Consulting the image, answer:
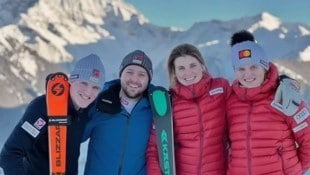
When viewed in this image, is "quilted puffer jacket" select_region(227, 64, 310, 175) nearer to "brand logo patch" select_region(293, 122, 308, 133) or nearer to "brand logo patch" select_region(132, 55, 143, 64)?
"brand logo patch" select_region(293, 122, 308, 133)

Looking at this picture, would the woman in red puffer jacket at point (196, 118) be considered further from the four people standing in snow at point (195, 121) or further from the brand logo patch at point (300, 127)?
the brand logo patch at point (300, 127)

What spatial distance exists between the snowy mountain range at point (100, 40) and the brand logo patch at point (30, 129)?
5436 cm

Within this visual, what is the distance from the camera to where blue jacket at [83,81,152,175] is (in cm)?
416

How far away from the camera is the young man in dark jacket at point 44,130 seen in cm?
369

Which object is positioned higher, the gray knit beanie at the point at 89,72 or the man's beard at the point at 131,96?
the gray knit beanie at the point at 89,72

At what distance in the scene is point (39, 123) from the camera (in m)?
3.77

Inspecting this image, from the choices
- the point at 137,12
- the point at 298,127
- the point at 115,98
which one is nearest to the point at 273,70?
the point at 298,127

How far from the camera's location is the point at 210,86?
163 inches

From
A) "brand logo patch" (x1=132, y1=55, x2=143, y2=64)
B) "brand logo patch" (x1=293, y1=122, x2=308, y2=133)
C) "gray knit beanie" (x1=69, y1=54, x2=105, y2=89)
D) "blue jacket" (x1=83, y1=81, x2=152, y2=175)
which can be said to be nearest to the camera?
"brand logo patch" (x1=293, y1=122, x2=308, y2=133)

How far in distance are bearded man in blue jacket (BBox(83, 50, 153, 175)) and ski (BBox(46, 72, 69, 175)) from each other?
1.04ft

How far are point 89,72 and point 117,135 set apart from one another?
0.52 meters

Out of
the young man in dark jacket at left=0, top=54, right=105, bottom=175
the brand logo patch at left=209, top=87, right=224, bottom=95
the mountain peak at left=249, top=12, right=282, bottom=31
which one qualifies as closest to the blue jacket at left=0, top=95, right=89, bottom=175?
the young man in dark jacket at left=0, top=54, right=105, bottom=175

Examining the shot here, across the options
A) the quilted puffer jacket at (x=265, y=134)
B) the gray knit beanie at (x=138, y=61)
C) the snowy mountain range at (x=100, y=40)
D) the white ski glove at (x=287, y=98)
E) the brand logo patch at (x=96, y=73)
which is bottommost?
the quilted puffer jacket at (x=265, y=134)

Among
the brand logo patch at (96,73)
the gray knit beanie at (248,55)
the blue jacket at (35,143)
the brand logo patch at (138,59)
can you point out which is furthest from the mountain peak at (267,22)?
the blue jacket at (35,143)
